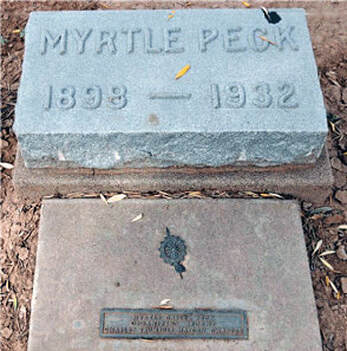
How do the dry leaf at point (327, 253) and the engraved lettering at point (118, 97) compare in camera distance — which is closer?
the engraved lettering at point (118, 97)

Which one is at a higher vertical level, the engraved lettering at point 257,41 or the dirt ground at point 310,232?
the engraved lettering at point 257,41

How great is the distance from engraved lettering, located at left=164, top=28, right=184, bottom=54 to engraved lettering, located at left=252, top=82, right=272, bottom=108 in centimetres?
59

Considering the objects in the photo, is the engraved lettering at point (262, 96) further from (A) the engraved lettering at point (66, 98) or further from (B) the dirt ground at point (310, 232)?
(A) the engraved lettering at point (66, 98)

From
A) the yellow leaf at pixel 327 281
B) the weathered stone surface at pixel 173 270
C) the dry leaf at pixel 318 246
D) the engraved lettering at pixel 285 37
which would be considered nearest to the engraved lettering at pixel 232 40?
the engraved lettering at pixel 285 37

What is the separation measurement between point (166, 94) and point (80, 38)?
29.6 inches

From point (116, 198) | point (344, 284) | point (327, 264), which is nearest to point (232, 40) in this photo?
point (116, 198)

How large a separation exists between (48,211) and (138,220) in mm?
600

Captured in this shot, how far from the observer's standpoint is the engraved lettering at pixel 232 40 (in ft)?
9.96

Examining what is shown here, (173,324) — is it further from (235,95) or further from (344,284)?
(235,95)

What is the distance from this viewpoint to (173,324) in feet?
8.70

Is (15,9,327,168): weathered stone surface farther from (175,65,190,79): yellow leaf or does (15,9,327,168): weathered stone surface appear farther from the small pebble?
the small pebble

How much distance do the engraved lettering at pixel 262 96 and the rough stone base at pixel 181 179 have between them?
459 millimetres

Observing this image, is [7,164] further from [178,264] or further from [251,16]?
[251,16]

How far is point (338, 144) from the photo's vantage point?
3.52m
